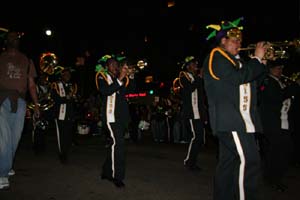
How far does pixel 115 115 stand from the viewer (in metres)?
6.57

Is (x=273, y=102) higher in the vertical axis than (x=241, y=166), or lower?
higher

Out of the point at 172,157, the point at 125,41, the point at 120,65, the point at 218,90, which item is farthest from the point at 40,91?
the point at 125,41

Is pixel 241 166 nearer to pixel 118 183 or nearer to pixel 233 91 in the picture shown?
pixel 233 91

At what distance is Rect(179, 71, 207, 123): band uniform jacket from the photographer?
26.9ft

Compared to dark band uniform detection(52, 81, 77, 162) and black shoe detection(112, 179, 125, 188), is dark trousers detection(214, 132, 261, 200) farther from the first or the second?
dark band uniform detection(52, 81, 77, 162)

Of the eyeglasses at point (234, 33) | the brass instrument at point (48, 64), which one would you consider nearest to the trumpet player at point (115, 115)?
the eyeglasses at point (234, 33)

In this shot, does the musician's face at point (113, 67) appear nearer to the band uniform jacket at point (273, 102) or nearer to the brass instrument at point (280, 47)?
the brass instrument at point (280, 47)

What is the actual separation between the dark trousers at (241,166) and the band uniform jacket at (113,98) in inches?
97.1

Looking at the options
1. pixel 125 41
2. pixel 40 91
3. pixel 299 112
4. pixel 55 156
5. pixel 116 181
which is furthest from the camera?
pixel 125 41

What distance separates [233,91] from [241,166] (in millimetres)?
811

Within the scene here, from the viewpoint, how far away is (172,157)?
1034 centimetres

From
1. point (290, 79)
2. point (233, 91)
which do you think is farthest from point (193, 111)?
point (233, 91)

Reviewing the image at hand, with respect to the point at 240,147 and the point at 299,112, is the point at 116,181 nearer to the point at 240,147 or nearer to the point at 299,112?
the point at 240,147

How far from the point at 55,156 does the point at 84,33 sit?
2508cm
